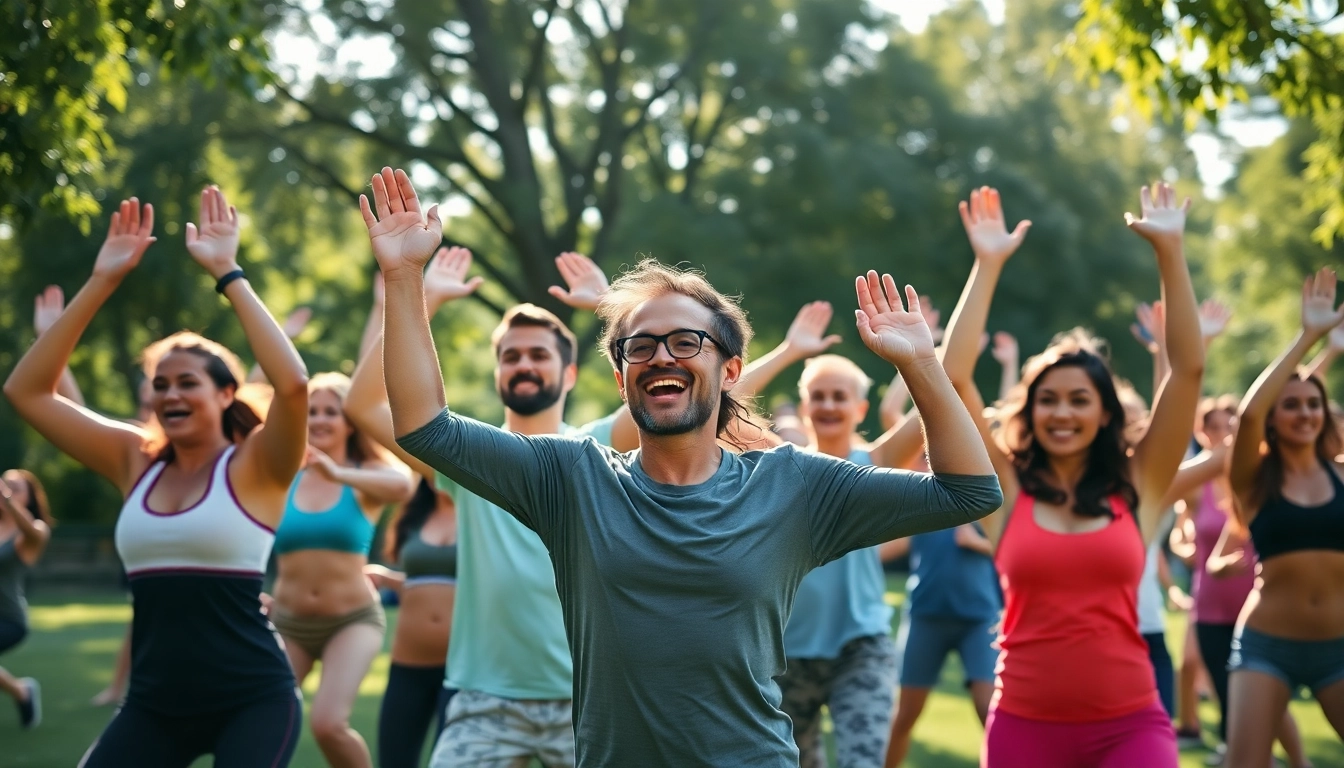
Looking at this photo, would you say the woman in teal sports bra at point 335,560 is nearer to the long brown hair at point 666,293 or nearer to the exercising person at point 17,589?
the long brown hair at point 666,293

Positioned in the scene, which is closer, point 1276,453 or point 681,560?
point 681,560

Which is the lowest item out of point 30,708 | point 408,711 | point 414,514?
point 30,708

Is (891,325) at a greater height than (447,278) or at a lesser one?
lesser

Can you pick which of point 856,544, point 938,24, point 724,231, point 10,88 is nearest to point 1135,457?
point 856,544

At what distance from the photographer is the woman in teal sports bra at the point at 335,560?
6660 millimetres

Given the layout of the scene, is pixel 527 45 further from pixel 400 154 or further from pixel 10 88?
pixel 10 88

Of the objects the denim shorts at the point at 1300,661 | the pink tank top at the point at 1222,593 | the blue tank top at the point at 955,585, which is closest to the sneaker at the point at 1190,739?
the pink tank top at the point at 1222,593

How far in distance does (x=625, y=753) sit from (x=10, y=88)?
14.8 feet

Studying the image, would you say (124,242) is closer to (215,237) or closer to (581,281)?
(215,237)

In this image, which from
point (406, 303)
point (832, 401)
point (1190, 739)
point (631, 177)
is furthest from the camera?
point (631, 177)

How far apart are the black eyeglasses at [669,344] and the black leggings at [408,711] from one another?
10.6 feet

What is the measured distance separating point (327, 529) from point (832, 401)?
2667 millimetres

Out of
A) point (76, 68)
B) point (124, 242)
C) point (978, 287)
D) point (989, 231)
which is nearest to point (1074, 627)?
point (978, 287)

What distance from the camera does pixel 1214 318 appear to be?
22.1ft
